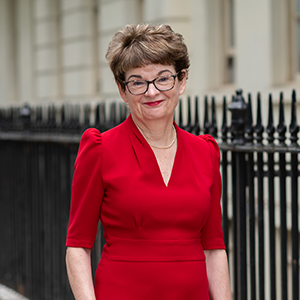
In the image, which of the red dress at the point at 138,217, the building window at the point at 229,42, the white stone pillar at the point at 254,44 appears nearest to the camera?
the red dress at the point at 138,217

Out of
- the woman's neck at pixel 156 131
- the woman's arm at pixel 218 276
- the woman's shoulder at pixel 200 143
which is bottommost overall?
the woman's arm at pixel 218 276

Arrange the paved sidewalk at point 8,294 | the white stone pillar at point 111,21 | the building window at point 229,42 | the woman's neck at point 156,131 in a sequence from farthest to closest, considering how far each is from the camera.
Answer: the white stone pillar at point 111,21, the building window at point 229,42, the paved sidewalk at point 8,294, the woman's neck at point 156,131

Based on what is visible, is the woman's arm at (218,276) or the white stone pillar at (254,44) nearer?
the woman's arm at (218,276)

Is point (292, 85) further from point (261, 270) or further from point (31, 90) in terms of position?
point (31, 90)

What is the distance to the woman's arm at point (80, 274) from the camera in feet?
7.04

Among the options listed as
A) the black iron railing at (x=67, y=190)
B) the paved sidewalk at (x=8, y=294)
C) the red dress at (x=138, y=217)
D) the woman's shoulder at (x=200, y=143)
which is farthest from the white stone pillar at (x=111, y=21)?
the red dress at (x=138, y=217)

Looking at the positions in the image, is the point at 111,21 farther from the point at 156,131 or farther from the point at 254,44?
the point at 156,131

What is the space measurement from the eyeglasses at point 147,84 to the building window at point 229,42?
6309 mm

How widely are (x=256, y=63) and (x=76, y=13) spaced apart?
564 centimetres

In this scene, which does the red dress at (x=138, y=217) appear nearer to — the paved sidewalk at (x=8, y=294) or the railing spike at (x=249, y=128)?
the railing spike at (x=249, y=128)

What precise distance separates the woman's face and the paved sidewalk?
163 inches

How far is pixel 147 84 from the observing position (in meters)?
2.16

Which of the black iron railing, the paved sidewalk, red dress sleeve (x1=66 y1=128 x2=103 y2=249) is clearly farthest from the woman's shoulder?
the paved sidewalk

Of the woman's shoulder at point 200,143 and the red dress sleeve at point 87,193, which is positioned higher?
the woman's shoulder at point 200,143
